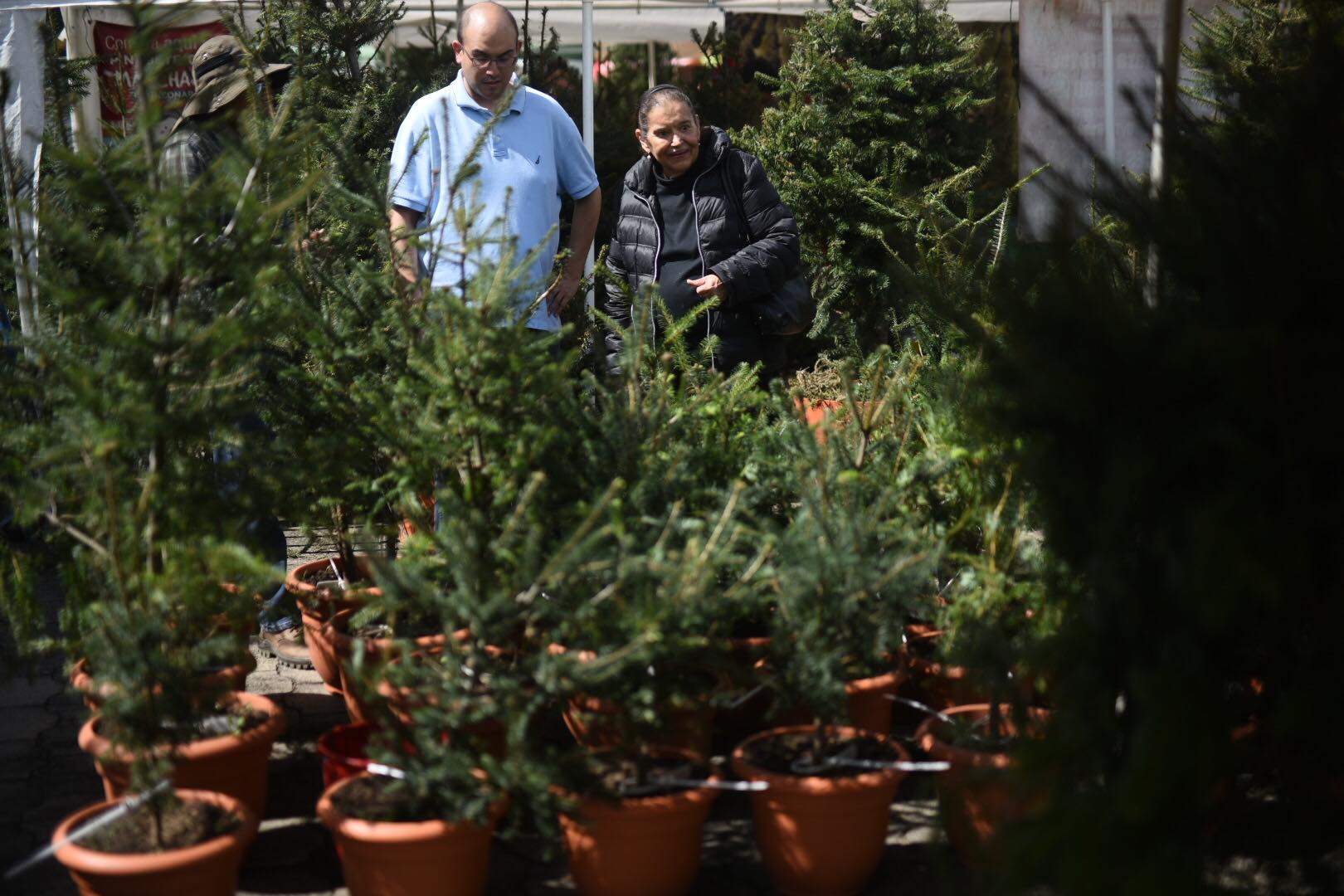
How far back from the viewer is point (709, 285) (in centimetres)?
432

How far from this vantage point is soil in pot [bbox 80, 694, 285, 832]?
9.32 ft

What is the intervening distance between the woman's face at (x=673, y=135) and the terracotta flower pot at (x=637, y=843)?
2405mm

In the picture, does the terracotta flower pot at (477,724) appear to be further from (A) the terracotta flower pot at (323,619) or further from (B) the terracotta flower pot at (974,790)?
(B) the terracotta flower pot at (974,790)

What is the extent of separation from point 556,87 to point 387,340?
5.26 m

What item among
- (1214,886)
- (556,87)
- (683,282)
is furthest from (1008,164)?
(1214,886)

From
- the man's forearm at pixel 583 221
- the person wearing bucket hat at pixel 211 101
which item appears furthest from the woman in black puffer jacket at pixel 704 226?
the person wearing bucket hat at pixel 211 101

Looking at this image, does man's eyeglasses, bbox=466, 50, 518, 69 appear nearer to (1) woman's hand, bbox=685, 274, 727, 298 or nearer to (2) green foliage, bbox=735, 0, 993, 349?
(1) woman's hand, bbox=685, 274, 727, 298

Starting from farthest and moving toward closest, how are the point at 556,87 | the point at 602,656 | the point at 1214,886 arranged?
1. the point at 556,87
2. the point at 602,656
3. the point at 1214,886

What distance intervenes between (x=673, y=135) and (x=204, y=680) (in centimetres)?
250

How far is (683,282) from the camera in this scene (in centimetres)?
446

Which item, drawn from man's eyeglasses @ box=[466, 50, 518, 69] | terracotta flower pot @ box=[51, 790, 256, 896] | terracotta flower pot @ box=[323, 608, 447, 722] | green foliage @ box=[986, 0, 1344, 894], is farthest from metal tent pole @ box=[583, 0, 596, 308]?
green foliage @ box=[986, 0, 1344, 894]

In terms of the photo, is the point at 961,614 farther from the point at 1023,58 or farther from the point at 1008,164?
the point at 1008,164

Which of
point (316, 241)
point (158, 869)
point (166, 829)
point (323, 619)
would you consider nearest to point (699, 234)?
point (316, 241)

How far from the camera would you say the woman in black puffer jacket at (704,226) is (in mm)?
4387
